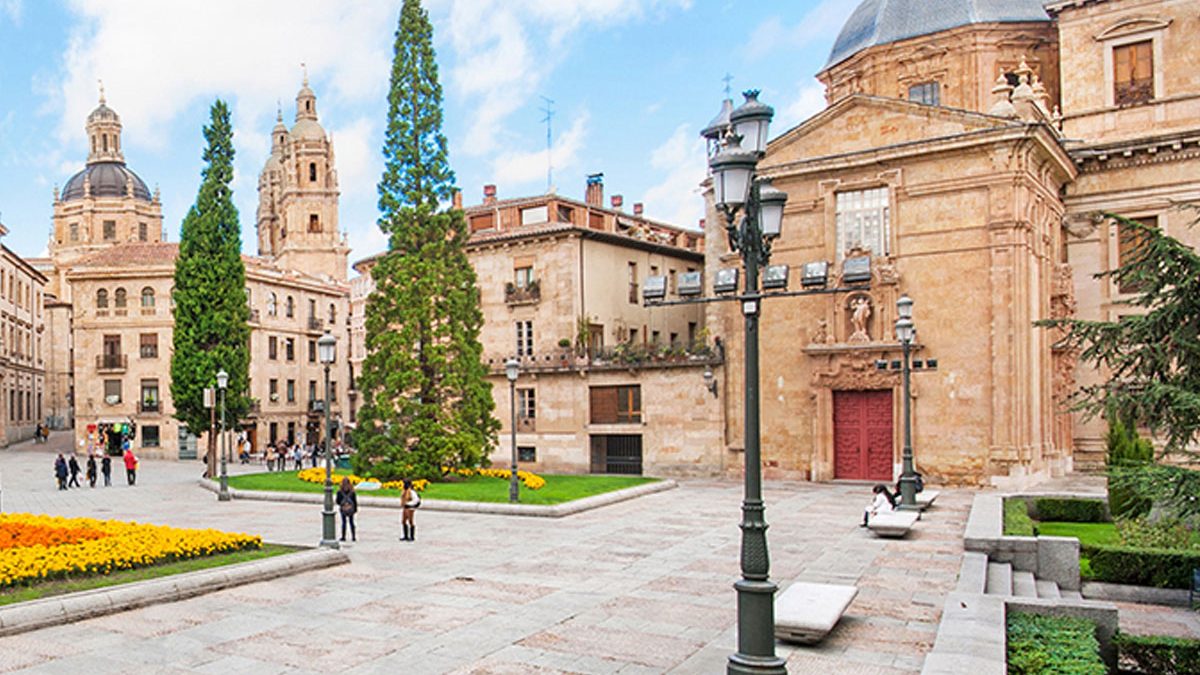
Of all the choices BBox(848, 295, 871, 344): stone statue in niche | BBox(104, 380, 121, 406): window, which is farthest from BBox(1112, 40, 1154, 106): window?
BBox(104, 380, 121, 406): window

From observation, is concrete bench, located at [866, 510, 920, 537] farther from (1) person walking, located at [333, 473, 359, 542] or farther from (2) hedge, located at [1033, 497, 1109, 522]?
(1) person walking, located at [333, 473, 359, 542]

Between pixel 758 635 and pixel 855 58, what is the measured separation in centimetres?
3354

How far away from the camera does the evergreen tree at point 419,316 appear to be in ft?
101

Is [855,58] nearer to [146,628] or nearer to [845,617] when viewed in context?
[845,617]

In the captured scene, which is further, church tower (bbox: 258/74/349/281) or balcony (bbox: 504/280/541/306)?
church tower (bbox: 258/74/349/281)

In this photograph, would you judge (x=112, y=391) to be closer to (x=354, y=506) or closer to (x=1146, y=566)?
(x=354, y=506)

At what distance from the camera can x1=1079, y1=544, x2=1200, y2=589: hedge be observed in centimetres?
1558

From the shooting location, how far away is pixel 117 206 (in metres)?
96.4

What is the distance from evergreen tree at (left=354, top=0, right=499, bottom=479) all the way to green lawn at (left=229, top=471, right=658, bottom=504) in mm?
1699

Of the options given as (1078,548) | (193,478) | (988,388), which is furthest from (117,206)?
(1078,548)

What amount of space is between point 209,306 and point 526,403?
13857 mm

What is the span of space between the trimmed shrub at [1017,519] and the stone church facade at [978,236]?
21.6ft

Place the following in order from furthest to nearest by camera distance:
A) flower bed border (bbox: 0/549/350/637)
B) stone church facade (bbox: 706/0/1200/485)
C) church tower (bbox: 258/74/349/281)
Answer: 1. church tower (bbox: 258/74/349/281)
2. stone church facade (bbox: 706/0/1200/485)
3. flower bed border (bbox: 0/549/350/637)

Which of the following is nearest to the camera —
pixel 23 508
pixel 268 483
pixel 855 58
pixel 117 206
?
pixel 23 508
